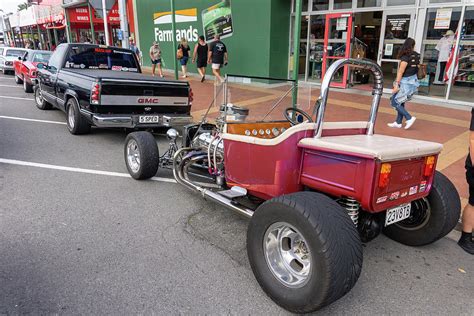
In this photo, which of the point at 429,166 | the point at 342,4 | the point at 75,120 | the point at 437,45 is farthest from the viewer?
the point at 342,4

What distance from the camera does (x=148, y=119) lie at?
6.91 metres

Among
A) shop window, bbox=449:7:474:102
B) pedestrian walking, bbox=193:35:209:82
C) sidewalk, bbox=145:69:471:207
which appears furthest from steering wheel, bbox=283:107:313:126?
pedestrian walking, bbox=193:35:209:82

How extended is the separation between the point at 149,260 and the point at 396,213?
216 cm

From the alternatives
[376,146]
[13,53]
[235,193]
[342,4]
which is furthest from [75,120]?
[13,53]

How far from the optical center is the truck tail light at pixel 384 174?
8.34 feet

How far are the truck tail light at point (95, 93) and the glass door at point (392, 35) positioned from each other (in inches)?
348

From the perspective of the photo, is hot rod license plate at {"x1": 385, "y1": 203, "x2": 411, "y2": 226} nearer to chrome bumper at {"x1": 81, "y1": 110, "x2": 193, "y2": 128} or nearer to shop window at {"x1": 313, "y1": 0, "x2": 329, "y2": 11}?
chrome bumper at {"x1": 81, "y1": 110, "x2": 193, "y2": 128}

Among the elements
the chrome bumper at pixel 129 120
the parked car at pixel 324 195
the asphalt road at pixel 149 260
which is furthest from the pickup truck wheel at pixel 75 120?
the parked car at pixel 324 195

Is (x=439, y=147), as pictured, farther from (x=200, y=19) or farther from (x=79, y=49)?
(x=200, y=19)

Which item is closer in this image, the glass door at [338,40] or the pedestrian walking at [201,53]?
the glass door at [338,40]

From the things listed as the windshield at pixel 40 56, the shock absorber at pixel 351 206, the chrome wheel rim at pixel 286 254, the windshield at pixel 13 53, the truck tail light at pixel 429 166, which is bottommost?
the chrome wheel rim at pixel 286 254

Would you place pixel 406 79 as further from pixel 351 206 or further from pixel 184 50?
pixel 184 50

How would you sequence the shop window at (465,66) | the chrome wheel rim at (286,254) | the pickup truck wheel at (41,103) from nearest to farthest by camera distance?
the chrome wheel rim at (286,254) < the shop window at (465,66) < the pickup truck wheel at (41,103)

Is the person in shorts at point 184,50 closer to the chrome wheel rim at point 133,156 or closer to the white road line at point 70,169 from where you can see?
the white road line at point 70,169
